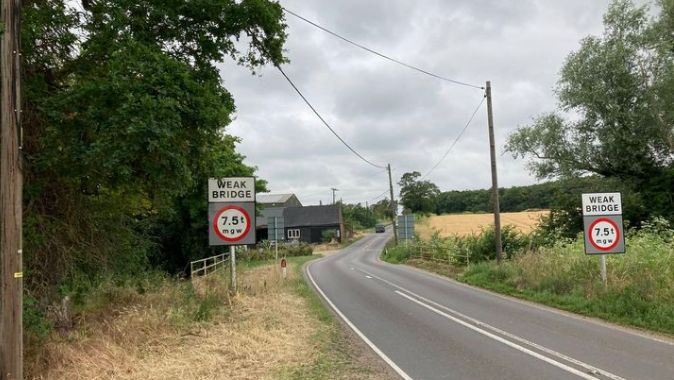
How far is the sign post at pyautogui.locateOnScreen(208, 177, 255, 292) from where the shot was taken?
12.5m

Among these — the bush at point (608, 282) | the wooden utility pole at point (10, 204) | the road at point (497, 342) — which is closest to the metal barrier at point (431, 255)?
the bush at point (608, 282)

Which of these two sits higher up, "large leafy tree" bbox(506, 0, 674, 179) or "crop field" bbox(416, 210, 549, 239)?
"large leafy tree" bbox(506, 0, 674, 179)

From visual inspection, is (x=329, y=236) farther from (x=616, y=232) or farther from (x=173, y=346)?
(x=173, y=346)

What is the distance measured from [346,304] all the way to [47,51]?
10204mm

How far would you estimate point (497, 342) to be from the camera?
9430mm

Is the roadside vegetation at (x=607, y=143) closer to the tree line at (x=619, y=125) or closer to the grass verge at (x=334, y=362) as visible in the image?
the tree line at (x=619, y=125)

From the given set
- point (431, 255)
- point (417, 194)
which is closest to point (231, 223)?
point (431, 255)

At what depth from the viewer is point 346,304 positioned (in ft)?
51.7

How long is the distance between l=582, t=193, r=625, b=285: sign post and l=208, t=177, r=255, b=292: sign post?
8.75 m

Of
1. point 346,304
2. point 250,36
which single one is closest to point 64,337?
point 250,36

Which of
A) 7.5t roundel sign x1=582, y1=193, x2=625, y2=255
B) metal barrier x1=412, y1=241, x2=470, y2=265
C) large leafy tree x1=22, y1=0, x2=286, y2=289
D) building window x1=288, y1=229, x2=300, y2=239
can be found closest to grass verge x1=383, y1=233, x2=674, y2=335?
7.5t roundel sign x1=582, y1=193, x2=625, y2=255

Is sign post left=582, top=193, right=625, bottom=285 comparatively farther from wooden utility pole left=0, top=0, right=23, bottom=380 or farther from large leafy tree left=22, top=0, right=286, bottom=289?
wooden utility pole left=0, top=0, right=23, bottom=380

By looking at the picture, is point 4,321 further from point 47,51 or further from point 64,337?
point 47,51

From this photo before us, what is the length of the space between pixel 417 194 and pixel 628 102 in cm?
9657
